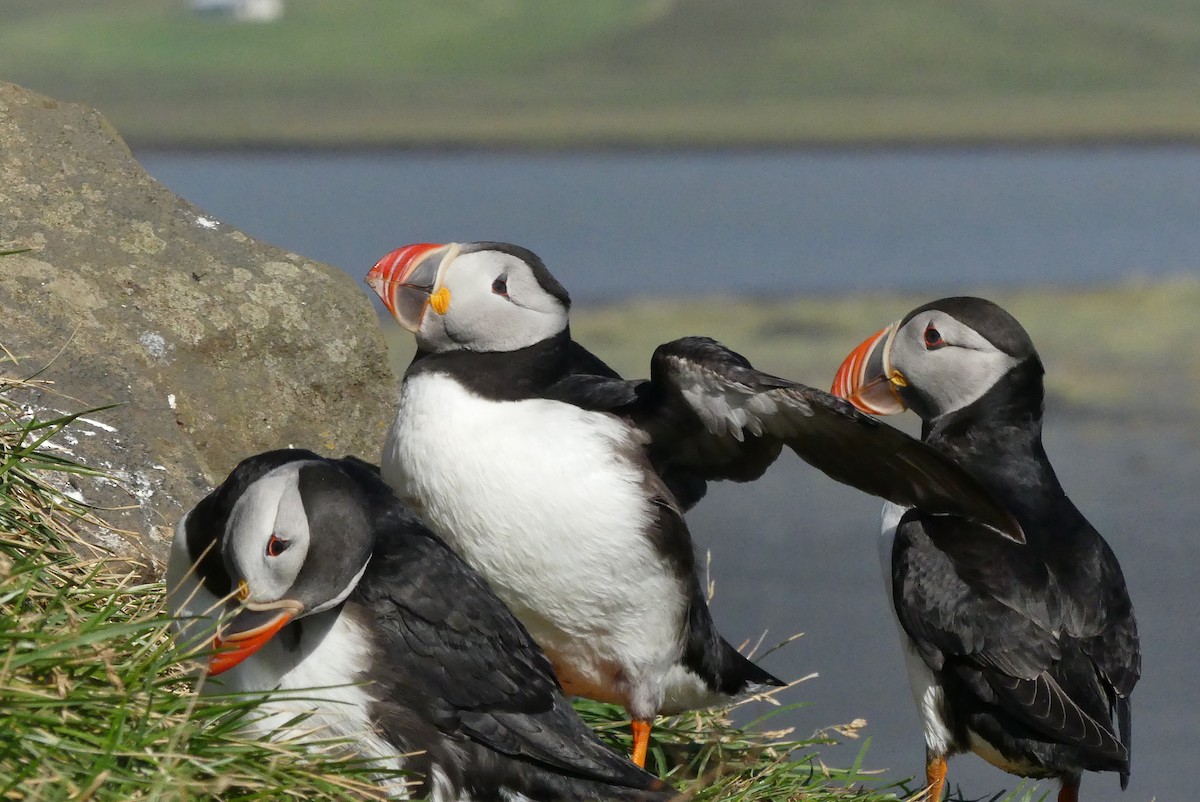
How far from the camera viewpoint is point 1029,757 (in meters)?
4.37

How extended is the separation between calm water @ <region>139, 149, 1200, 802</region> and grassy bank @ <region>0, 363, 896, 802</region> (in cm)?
199

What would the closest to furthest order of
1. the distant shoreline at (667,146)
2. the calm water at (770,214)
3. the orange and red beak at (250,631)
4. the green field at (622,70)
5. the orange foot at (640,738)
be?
the orange and red beak at (250,631), the orange foot at (640,738), the calm water at (770,214), the distant shoreline at (667,146), the green field at (622,70)

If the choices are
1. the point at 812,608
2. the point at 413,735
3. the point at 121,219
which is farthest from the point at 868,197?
the point at 413,735

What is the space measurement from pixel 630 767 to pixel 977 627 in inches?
41.3

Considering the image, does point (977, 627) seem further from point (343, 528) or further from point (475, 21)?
point (475, 21)

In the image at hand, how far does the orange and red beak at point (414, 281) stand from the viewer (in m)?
4.53

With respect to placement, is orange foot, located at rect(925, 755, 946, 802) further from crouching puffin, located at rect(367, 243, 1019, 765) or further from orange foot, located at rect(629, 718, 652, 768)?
orange foot, located at rect(629, 718, 652, 768)

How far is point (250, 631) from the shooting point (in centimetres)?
344

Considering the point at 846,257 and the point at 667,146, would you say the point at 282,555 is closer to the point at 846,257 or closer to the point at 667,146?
the point at 846,257

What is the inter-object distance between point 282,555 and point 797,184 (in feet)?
84.9

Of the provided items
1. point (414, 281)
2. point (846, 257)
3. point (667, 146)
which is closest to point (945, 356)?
point (414, 281)

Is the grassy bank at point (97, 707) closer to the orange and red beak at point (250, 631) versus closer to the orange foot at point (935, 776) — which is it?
the orange and red beak at point (250, 631)

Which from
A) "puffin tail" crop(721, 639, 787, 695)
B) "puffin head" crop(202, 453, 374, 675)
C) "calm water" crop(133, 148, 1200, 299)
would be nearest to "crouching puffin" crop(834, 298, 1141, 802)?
"puffin tail" crop(721, 639, 787, 695)

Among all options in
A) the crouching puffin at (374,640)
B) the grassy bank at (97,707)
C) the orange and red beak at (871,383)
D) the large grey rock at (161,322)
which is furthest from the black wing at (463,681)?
the orange and red beak at (871,383)
